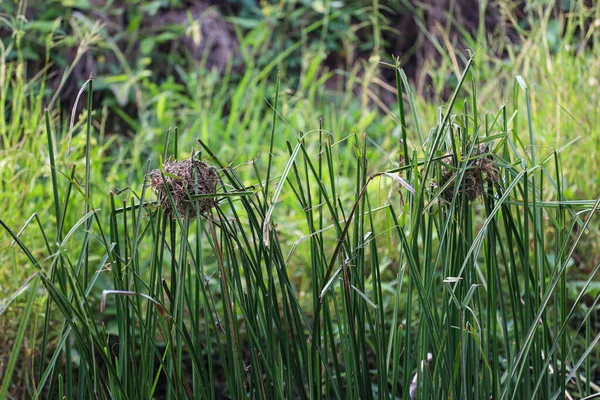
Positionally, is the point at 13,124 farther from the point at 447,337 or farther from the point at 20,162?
the point at 447,337

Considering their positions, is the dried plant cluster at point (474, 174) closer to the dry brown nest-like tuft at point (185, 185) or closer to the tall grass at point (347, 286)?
the tall grass at point (347, 286)

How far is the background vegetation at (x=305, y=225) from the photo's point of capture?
74 centimetres

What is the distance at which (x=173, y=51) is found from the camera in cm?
367

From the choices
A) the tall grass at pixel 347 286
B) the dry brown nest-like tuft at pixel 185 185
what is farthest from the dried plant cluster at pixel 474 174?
the dry brown nest-like tuft at pixel 185 185

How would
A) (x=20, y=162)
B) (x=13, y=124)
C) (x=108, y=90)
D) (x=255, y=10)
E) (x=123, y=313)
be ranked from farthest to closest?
1. (x=255, y=10)
2. (x=108, y=90)
3. (x=20, y=162)
4. (x=13, y=124)
5. (x=123, y=313)

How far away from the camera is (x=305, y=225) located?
6.59ft

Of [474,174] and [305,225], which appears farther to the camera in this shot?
[305,225]

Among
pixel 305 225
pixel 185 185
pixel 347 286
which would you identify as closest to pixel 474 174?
pixel 347 286

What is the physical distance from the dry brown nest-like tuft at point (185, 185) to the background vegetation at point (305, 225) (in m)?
0.02

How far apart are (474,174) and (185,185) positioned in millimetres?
327

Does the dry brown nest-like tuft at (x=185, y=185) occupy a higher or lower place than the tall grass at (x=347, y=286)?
higher

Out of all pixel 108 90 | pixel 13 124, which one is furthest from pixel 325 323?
pixel 108 90

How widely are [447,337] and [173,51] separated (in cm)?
314

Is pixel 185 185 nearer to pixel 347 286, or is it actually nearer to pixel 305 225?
pixel 347 286
